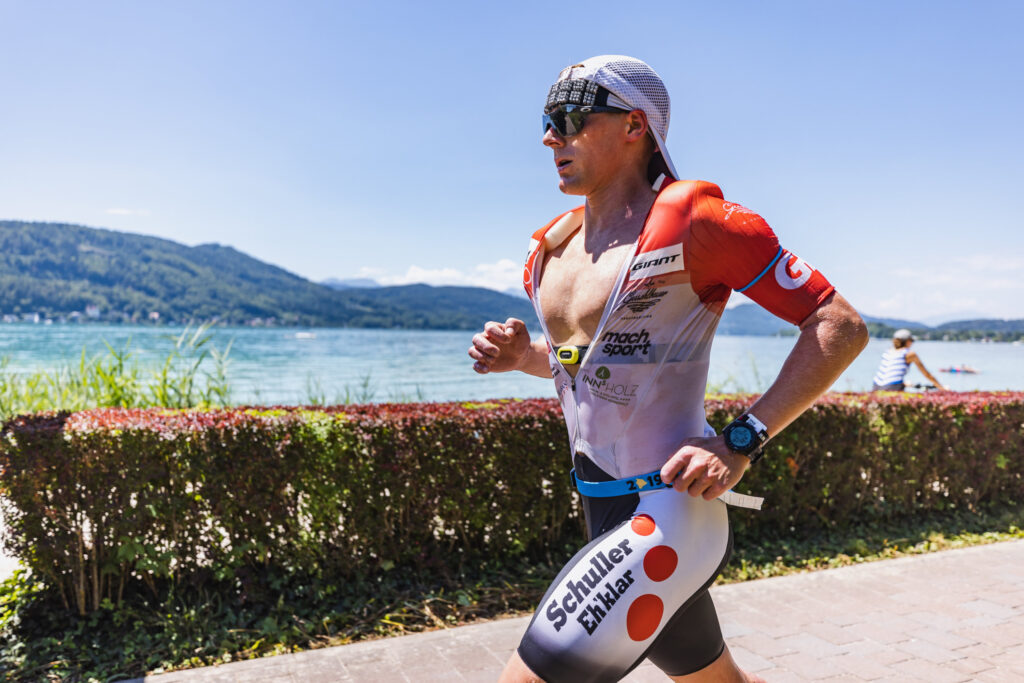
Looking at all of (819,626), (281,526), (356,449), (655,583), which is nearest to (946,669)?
(819,626)

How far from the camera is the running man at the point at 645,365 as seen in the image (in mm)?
1633

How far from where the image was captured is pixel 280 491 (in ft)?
14.7

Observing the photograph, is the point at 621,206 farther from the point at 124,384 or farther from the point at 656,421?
the point at 124,384

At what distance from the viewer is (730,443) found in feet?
5.26

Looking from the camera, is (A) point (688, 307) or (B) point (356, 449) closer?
(A) point (688, 307)

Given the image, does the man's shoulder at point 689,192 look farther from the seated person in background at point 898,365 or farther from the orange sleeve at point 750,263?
the seated person in background at point 898,365

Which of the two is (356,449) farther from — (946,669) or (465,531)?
(946,669)

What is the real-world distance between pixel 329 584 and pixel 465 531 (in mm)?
979

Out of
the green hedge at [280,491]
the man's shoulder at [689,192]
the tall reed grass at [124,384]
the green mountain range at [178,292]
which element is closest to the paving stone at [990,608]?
the green hedge at [280,491]

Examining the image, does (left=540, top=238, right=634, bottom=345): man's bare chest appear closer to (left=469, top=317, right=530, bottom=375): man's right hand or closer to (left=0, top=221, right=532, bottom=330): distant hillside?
(left=469, top=317, right=530, bottom=375): man's right hand

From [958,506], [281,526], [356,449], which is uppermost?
[356,449]

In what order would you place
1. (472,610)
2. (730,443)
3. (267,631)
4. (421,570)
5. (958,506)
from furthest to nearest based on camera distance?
(958,506) < (421,570) < (472,610) < (267,631) < (730,443)

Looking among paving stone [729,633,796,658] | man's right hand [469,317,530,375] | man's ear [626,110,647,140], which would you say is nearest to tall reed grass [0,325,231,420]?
paving stone [729,633,796,658]

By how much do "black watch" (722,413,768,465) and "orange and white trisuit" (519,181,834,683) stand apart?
22 cm
